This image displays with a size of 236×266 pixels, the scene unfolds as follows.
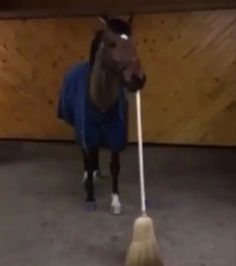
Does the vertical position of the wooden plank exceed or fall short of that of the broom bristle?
it exceeds it

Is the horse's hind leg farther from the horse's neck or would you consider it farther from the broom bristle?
the broom bristle

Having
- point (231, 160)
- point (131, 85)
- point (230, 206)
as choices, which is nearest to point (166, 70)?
point (231, 160)

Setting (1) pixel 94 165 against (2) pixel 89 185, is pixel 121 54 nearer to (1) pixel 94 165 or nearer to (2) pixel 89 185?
(2) pixel 89 185

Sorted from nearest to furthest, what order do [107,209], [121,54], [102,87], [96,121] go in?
[121,54] → [102,87] → [96,121] → [107,209]

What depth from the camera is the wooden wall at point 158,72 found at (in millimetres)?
5031

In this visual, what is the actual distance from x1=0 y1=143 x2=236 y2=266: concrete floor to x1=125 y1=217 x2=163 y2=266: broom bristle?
0.31 metres

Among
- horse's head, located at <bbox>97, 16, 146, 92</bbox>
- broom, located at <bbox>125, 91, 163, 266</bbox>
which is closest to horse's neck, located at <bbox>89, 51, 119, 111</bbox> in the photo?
horse's head, located at <bbox>97, 16, 146, 92</bbox>

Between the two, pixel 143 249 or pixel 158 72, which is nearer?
pixel 143 249

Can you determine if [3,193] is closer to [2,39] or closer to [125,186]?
[125,186]

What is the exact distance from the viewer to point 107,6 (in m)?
4.87

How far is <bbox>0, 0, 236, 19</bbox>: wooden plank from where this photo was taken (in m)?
4.77

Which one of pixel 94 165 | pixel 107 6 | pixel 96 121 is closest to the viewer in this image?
pixel 96 121

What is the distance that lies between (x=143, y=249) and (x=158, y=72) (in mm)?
2721

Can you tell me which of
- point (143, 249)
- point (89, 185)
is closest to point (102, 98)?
point (89, 185)
